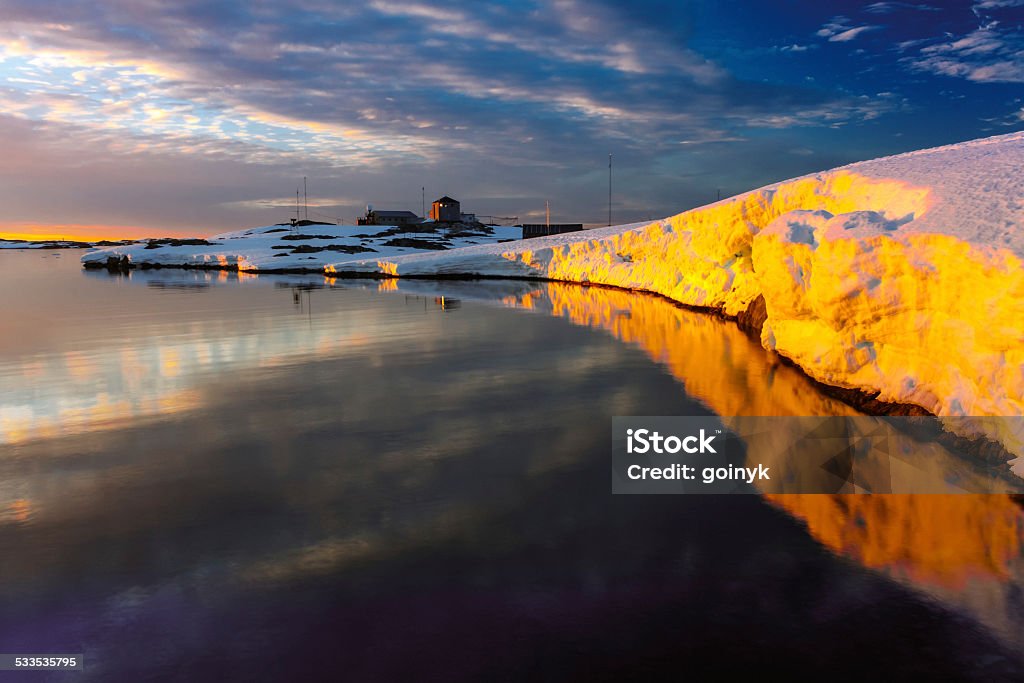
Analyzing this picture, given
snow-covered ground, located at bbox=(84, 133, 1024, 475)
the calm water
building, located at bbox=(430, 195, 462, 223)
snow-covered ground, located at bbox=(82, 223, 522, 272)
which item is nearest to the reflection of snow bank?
snow-covered ground, located at bbox=(84, 133, 1024, 475)

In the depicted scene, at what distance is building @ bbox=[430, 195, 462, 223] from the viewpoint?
443 feet

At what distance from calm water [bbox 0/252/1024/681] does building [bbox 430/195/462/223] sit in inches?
4929

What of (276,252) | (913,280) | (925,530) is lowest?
(925,530)

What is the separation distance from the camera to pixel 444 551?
586 centimetres

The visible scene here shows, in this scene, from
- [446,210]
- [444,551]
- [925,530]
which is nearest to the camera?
[444,551]

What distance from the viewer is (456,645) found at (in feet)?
14.9

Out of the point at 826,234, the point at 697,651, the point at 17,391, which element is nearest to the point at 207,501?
the point at 697,651

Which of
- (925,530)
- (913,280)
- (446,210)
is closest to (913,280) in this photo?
(913,280)

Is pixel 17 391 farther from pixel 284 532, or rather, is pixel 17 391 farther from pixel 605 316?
pixel 605 316

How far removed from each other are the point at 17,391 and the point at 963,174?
59.1 feet

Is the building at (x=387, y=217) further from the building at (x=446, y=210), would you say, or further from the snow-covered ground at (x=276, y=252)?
the snow-covered ground at (x=276, y=252)

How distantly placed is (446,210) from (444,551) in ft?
436

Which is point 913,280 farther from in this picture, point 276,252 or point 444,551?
point 276,252

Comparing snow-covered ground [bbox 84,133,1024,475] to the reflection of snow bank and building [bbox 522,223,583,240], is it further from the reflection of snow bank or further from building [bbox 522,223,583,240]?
building [bbox 522,223,583,240]
